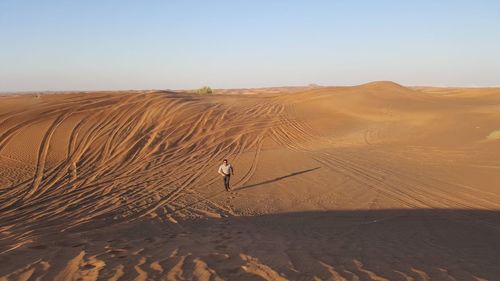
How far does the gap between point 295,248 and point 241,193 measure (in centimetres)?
682

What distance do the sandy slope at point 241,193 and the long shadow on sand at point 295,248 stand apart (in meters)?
0.04

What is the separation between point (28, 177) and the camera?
15.0m

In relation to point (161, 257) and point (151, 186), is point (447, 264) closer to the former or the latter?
point (161, 257)

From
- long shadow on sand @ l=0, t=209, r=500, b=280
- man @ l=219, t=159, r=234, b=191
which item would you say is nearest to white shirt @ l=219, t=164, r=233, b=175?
man @ l=219, t=159, r=234, b=191

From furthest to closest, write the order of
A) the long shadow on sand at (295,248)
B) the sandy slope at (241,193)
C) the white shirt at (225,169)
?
the white shirt at (225,169) → the sandy slope at (241,193) → the long shadow on sand at (295,248)

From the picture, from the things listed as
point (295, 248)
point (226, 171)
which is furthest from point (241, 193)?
point (295, 248)

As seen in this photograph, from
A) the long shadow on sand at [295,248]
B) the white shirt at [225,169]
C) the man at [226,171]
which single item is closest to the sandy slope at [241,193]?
the long shadow on sand at [295,248]

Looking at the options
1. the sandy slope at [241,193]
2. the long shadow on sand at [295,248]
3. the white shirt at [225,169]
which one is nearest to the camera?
the long shadow on sand at [295,248]

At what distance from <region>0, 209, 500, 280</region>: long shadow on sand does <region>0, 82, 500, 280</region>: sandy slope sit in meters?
0.04

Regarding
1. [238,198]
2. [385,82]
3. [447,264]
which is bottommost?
[238,198]

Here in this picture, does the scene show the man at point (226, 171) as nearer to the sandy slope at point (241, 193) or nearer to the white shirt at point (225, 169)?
the white shirt at point (225, 169)

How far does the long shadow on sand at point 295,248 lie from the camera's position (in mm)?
5734

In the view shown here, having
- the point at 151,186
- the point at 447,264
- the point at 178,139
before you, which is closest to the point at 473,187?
the point at 447,264

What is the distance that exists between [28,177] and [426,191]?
45.0 feet
